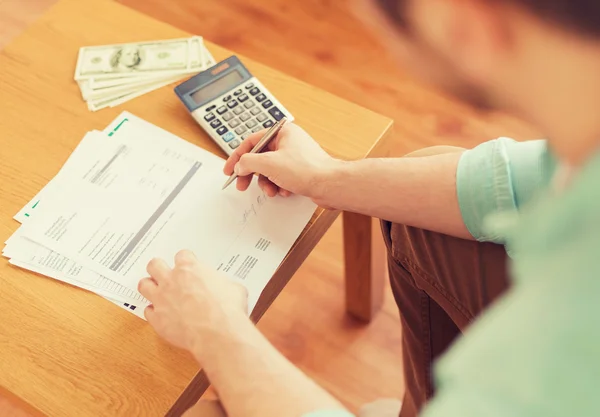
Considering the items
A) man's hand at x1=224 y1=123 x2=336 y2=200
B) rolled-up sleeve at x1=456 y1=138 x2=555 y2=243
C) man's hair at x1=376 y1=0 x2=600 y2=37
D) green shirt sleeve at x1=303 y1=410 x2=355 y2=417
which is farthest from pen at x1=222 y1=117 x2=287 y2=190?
man's hair at x1=376 y1=0 x2=600 y2=37

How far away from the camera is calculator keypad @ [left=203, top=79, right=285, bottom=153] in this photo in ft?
2.98

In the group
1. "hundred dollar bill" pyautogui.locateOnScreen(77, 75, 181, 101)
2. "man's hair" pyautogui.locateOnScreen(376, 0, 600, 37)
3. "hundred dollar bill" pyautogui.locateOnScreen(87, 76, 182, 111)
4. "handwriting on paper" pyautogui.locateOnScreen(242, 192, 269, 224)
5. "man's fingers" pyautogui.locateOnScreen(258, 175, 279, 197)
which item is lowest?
"handwriting on paper" pyautogui.locateOnScreen(242, 192, 269, 224)

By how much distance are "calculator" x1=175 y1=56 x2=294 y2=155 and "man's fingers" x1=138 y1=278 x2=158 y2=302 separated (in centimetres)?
22

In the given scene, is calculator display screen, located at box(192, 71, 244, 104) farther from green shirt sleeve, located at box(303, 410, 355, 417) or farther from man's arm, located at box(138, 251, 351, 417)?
green shirt sleeve, located at box(303, 410, 355, 417)

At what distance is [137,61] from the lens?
99cm

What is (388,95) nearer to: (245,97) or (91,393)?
(245,97)

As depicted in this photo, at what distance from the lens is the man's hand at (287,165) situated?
0.82 m

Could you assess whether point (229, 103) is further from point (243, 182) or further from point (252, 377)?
point (252, 377)

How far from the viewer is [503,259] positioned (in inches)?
29.7

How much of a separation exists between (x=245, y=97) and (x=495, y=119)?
0.83m

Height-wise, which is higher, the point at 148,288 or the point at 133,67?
the point at 133,67

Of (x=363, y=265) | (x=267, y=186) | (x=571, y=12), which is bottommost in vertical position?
(x=363, y=265)

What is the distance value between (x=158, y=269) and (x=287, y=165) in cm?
20

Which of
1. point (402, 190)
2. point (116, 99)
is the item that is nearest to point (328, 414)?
point (402, 190)
